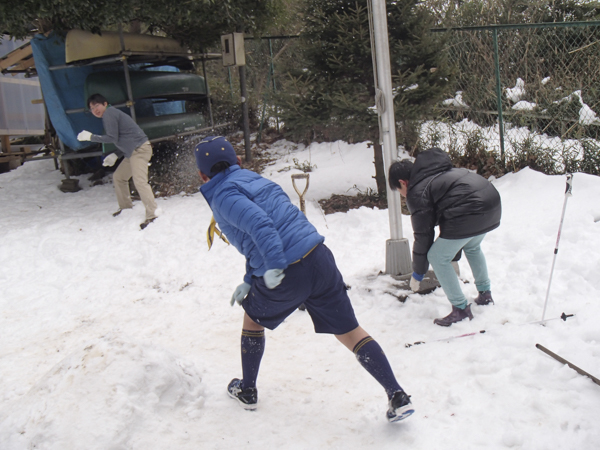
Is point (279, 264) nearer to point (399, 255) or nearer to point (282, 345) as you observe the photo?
point (282, 345)

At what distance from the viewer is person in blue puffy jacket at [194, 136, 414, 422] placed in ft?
7.86

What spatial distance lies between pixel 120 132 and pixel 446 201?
4653mm

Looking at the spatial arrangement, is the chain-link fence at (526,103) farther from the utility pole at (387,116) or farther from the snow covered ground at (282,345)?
the utility pole at (387,116)

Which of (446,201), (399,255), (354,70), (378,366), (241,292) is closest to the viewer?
(378,366)

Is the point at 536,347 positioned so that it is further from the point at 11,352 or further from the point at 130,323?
the point at 11,352

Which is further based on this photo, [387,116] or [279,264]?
[387,116]

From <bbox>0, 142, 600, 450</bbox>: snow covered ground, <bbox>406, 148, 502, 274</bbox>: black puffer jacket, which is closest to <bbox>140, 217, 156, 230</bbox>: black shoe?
<bbox>0, 142, 600, 450</bbox>: snow covered ground

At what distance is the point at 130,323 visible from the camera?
4.38 m

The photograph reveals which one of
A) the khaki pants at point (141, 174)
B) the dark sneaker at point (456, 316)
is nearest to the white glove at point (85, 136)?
the khaki pants at point (141, 174)

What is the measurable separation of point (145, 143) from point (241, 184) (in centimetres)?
445

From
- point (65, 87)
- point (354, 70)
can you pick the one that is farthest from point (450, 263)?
point (65, 87)

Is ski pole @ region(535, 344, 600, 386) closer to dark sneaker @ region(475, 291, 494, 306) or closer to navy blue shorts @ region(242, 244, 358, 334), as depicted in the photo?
dark sneaker @ region(475, 291, 494, 306)

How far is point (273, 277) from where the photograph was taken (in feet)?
7.70

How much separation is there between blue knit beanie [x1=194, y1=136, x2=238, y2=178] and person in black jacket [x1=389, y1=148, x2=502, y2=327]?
4.20ft
